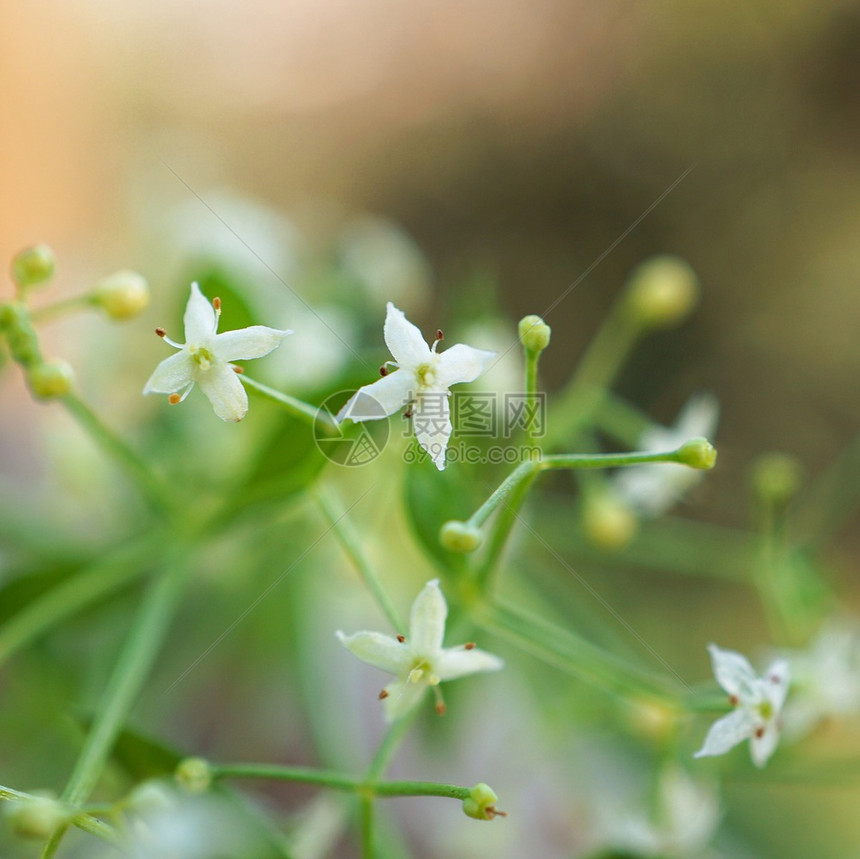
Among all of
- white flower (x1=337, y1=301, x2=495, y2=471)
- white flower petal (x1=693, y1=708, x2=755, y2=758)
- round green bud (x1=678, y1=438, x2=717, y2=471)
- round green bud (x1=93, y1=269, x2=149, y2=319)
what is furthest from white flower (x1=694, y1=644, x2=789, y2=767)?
round green bud (x1=93, y1=269, x2=149, y2=319)

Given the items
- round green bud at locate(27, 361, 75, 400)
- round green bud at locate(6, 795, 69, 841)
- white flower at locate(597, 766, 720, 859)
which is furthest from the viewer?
white flower at locate(597, 766, 720, 859)

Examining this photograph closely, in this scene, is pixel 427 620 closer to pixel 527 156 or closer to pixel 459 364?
pixel 459 364

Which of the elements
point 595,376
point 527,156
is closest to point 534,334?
point 595,376

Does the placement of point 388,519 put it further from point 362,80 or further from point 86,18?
point 86,18

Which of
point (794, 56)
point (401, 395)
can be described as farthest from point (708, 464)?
A: point (794, 56)

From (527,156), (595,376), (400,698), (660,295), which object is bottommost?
(400,698)

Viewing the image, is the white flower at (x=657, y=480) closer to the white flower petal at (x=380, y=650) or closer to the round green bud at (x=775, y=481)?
the round green bud at (x=775, y=481)

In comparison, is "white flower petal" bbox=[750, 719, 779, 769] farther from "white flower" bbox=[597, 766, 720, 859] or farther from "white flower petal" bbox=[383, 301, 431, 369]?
"white flower petal" bbox=[383, 301, 431, 369]
